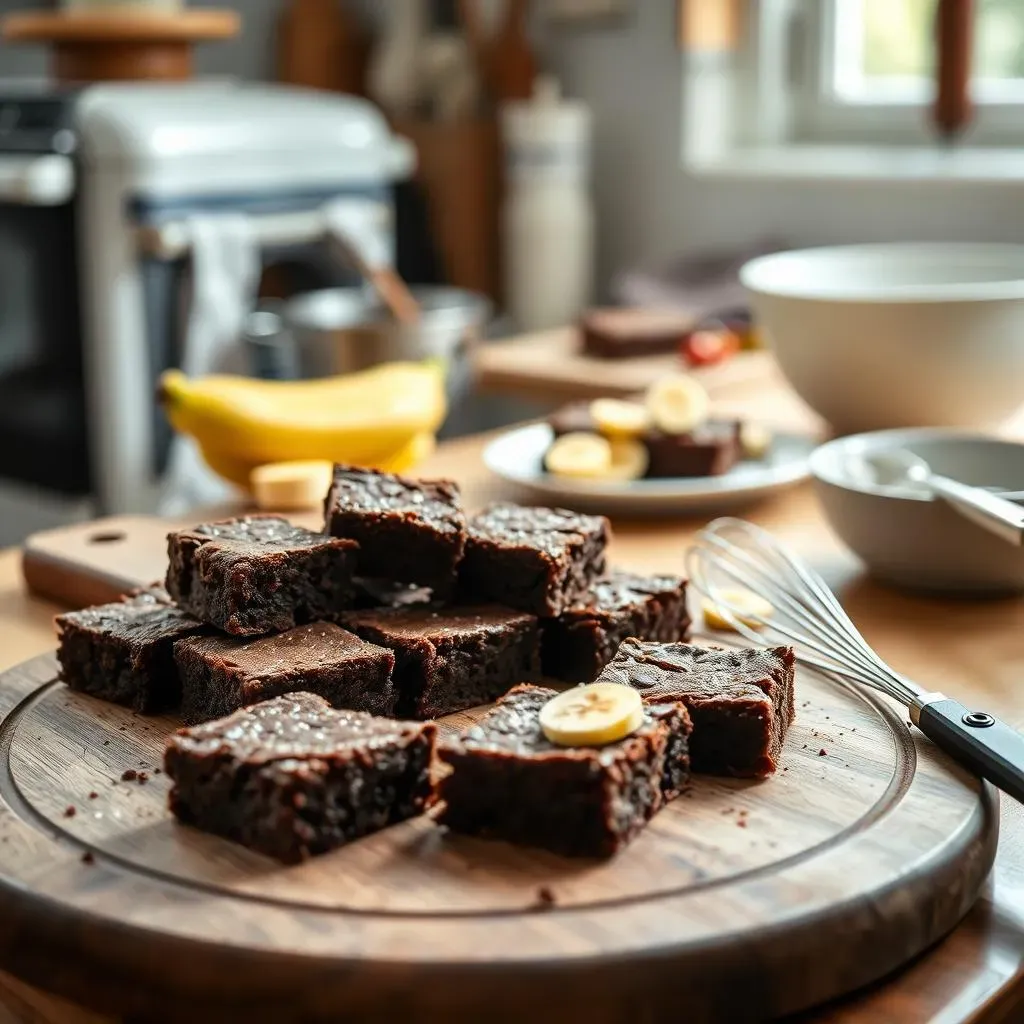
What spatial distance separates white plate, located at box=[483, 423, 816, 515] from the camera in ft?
4.17

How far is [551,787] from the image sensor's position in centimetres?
69

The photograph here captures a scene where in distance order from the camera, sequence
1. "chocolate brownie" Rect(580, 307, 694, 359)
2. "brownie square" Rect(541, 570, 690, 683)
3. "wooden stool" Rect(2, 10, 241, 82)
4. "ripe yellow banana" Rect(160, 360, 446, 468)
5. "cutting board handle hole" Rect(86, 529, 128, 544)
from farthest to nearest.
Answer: "wooden stool" Rect(2, 10, 241, 82)
"chocolate brownie" Rect(580, 307, 694, 359)
"ripe yellow banana" Rect(160, 360, 446, 468)
"cutting board handle hole" Rect(86, 529, 128, 544)
"brownie square" Rect(541, 570, 690, 683)

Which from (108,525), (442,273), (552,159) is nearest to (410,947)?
(108,525)

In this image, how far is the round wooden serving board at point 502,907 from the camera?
588mm

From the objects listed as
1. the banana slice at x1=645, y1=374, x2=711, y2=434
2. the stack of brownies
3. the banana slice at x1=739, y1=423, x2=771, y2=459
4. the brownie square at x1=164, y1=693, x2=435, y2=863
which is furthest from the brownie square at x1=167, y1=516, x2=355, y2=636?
the banana slice at x1=739, y1=423, x2=771, y2=459

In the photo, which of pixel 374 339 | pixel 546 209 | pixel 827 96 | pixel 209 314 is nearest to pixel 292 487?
pixel 374 339

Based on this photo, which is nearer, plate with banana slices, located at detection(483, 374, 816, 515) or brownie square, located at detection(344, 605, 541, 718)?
brownie square, located at detection(344, 605, 541, 718)

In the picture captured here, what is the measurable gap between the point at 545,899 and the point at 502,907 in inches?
0.8

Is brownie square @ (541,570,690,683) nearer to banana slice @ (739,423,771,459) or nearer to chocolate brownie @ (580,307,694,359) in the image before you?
banana slice @ (739,423,771,459)

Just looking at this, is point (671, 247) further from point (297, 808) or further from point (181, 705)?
point (297, 808)

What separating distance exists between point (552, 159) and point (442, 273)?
0.39 m

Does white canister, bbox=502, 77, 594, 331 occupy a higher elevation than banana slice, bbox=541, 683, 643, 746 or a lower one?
higher

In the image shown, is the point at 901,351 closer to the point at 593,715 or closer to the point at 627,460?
the point at 627,460

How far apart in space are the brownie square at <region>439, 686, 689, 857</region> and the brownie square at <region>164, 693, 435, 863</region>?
0.09 feet
